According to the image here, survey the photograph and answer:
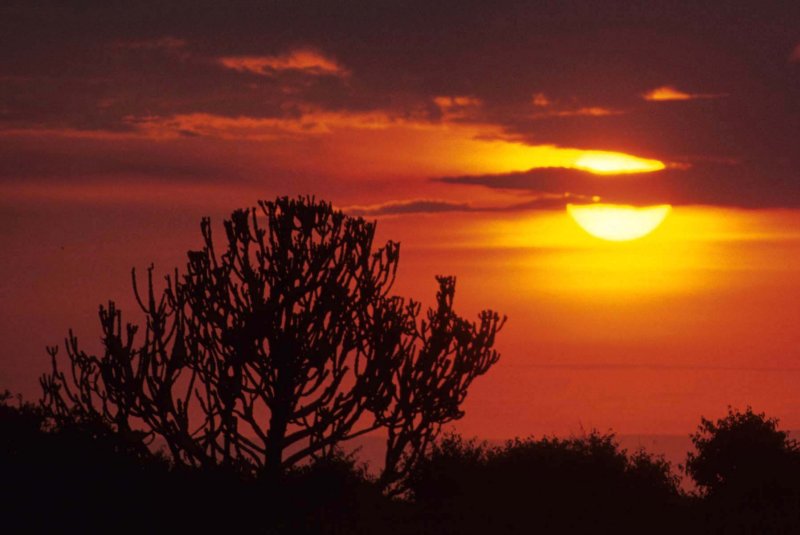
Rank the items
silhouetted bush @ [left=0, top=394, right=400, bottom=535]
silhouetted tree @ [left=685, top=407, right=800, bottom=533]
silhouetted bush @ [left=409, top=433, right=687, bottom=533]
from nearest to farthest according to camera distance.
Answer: silhouetted bush @ [left=0, top=394, right=400, bottom=535]
silhouetted bush @ [left=409, top=433, right=687, bottom=533]
silhouetted tree @ [left=685, top=407, right=800, bottom=533]

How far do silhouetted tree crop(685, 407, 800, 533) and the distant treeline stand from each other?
1.4 inches

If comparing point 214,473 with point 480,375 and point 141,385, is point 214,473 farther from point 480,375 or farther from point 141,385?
point 480,375

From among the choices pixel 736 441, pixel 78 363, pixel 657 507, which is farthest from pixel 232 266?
pixel 736 441

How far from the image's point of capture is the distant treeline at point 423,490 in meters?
19.4

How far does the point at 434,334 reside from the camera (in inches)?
905

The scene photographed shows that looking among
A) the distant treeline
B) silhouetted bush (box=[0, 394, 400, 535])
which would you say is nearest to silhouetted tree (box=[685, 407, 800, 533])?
the distant treeline

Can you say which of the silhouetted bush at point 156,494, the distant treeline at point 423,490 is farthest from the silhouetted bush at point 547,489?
the silhouetted bush at point 156,494

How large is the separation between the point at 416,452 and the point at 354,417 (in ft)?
5.48

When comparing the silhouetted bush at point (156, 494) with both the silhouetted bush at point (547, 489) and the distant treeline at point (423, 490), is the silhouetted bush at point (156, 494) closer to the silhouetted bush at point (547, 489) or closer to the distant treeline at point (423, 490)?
the distant treeline at point (423, 490)

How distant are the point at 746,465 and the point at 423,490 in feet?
32.6

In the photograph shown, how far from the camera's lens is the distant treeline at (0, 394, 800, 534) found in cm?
1938

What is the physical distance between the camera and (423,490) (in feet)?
81.6

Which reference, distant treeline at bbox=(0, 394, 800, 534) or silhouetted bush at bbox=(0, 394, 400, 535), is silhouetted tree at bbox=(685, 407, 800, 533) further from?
silhouetted bush at bbox=(0, 394, 400, 535)

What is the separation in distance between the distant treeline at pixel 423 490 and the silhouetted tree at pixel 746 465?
37 mm
